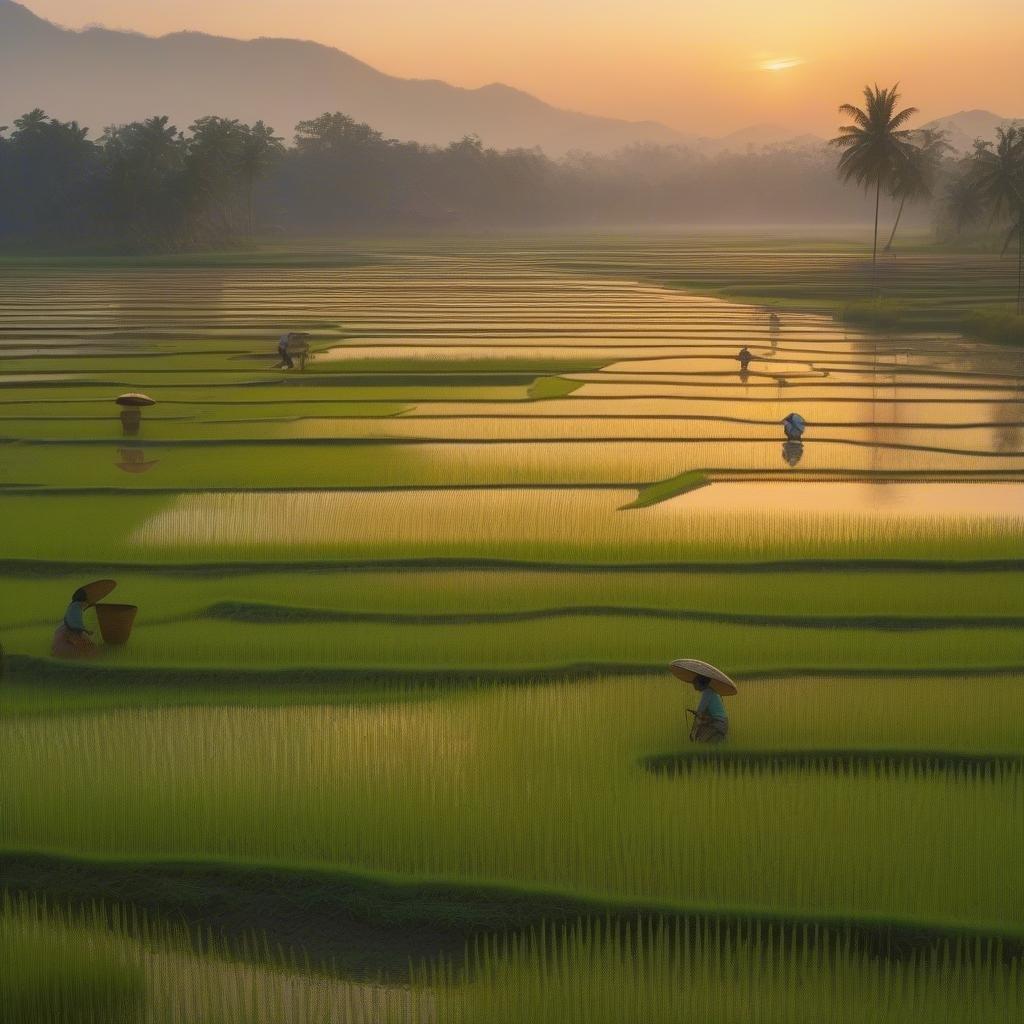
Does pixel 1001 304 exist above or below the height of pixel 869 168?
below

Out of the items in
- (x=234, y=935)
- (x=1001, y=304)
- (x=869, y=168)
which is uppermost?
(x=869, y=168)

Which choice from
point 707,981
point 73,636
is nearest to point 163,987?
point 707,981

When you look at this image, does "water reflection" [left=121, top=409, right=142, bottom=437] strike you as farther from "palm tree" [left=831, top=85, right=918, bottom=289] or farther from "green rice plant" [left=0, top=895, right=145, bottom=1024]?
"palm tree" [left=831, top=85, right=918, bottom=289]

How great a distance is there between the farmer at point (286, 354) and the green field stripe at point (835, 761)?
1490 centimetres

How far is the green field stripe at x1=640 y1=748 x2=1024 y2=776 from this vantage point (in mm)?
6211

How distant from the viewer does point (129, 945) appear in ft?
16.4

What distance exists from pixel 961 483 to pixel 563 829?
792 centimetres

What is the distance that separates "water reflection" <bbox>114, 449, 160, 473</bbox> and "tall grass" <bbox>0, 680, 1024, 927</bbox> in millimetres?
6487

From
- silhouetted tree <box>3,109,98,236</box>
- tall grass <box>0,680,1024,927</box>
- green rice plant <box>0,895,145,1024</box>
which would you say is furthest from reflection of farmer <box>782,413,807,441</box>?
silhouetted tree <box>3,109,98,236</box>

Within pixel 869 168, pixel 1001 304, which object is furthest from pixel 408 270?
pixel 1001 304

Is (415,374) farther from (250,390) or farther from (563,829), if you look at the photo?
(563,829)

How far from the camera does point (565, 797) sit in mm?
5945

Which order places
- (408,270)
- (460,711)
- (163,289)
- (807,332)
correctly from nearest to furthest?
(460,711), (807,332), (163,289), (408,270)

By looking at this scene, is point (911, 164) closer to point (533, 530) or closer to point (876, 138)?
point (876, 138)
